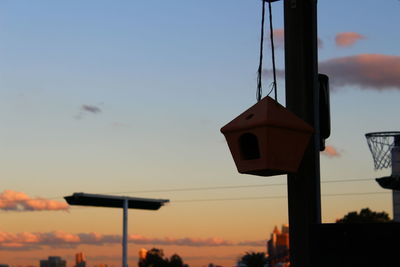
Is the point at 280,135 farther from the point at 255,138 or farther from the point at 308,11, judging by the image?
the point at 308,11

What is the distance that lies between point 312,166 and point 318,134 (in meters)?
0.26

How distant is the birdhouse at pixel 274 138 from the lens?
18.0ft

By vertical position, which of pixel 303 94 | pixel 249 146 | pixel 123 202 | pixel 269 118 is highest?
pixel 123 202

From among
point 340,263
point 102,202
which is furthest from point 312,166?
point 102,202

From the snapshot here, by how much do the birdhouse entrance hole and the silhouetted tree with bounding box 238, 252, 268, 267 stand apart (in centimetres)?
8935

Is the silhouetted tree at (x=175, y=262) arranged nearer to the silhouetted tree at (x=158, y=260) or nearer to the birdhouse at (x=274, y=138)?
the silhouetted tree at (x=158, y=260)

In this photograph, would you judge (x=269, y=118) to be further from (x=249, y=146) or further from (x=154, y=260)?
(x=154, y=260)

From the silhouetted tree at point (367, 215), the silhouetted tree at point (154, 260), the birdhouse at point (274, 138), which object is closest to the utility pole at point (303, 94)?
the birdhouse at point (274, 138)

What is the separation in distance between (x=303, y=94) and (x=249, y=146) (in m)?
0.52

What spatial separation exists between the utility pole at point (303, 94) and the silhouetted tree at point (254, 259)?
89.5 m

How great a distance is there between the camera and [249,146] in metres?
5.76

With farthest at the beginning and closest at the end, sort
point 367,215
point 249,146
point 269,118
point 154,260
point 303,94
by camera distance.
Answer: point 154,260 < point 367,215 < point 249,146 < point 303,94 < point 269,118

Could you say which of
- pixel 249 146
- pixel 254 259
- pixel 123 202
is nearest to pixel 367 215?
pixel 254 259

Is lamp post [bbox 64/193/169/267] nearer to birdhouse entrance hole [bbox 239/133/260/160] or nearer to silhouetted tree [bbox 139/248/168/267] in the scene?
birdhouse entrance hole [bbox 239/133/260/160]
